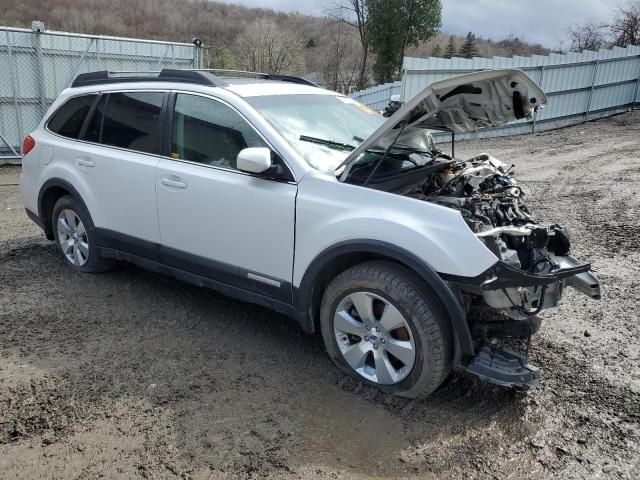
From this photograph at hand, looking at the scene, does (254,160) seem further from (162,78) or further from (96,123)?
(96,123)

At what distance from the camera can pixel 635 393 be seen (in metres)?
3.15

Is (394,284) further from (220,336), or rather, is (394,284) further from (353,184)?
(220,336)

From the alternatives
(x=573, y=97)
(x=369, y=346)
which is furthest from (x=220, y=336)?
(x=573, y=97)

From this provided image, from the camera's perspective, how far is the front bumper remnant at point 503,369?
2812 millimetres

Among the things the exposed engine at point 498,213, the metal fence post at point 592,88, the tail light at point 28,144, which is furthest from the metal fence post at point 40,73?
the metal fence post at point 592,88

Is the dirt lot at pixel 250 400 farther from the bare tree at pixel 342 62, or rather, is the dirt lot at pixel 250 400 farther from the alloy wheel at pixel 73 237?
the bare tree at pixel 342 62

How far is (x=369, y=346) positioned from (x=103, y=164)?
2.72 metres

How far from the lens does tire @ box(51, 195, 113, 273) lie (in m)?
4.63

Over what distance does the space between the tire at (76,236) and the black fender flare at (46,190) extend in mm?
58

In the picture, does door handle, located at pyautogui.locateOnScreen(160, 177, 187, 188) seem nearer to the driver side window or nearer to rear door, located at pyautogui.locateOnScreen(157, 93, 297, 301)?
rear door, located at pyautogui.locateOnScreen(157, 93, 297, 301)

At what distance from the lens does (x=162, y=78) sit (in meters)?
4.17

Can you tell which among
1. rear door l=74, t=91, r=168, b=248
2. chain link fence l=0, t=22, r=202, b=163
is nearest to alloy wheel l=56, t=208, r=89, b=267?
rear door l=74, t=91, r=168, b=248

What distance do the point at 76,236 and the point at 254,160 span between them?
2.50m

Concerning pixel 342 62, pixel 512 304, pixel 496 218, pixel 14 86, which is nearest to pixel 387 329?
pixel 512 304
